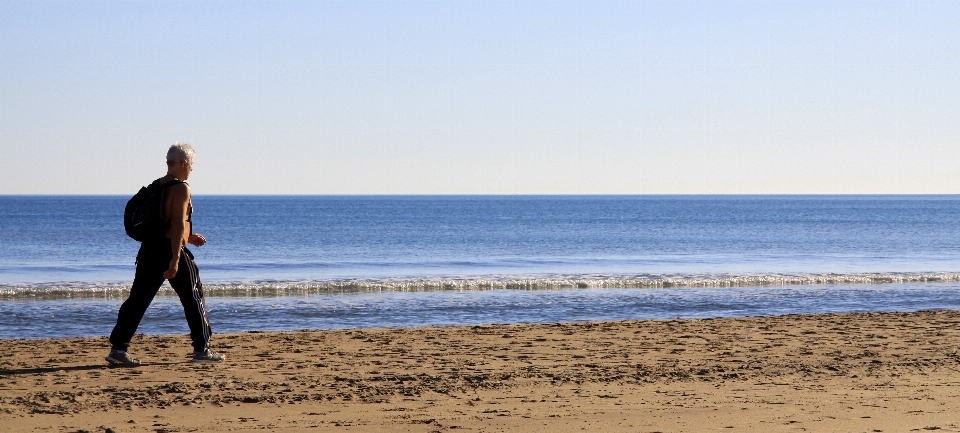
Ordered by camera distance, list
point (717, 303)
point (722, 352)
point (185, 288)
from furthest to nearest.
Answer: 1. point (717, 303)
2. point (722, 352)
3. point (185, 288)

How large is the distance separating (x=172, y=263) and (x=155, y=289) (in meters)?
0.33

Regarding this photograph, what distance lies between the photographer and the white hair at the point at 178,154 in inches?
260

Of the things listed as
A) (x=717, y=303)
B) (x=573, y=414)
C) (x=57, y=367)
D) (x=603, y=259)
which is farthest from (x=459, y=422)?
(x=603, y=259)

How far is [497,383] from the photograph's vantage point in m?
6.63

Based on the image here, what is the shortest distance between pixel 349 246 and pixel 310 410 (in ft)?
122

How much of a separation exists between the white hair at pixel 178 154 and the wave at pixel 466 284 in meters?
10.6

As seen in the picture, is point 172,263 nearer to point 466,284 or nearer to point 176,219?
point 176,219

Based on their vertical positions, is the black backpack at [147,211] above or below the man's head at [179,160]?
below

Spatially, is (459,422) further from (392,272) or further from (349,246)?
(349,246)

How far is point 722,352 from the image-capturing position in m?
8.40

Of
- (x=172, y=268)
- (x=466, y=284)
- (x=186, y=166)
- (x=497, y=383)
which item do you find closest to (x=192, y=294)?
(x=172, y=268)

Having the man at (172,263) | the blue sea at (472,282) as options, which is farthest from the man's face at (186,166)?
the blue sea at (472,282)

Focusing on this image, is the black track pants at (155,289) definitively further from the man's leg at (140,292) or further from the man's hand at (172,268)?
the man's hand at (172,268)

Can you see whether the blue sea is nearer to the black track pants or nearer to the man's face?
the black track pants
